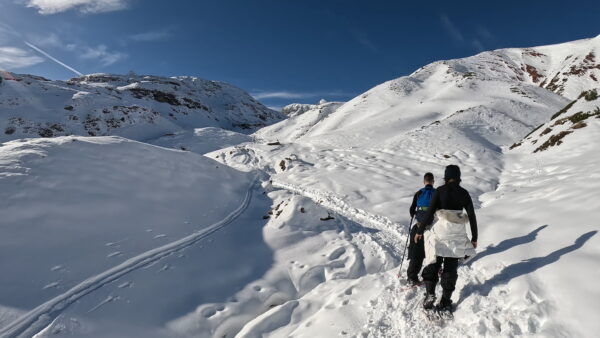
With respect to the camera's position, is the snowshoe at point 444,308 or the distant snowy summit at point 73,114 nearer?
the snowshoe at point 444,308

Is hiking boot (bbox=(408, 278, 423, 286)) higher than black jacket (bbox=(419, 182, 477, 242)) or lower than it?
lower

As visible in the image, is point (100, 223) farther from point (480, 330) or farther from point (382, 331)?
point (480, 330)

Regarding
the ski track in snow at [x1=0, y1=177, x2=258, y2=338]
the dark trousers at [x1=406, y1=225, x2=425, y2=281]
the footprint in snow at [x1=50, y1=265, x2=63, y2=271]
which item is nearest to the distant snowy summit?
the ski track in snow at [x1=0, y1=177, x2=258, y2=338]

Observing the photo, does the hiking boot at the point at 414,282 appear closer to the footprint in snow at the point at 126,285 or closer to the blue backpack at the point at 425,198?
the blue backpack at the point at 425,198

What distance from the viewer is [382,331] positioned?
16.0ft

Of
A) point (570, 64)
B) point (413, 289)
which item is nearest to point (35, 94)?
point (413, 289)

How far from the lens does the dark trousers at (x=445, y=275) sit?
15.4ft

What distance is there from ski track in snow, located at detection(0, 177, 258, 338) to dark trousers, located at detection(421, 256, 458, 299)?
6.62m

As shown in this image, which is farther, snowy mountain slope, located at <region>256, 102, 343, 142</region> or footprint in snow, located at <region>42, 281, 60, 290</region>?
snowy mountain slope, located at <region>256, 102, 343, 142</region>

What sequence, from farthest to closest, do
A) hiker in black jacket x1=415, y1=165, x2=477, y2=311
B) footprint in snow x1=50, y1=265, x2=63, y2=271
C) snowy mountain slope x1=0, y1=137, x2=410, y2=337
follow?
footprint in snow x1=50, y1=265, x2=63, y2=271
snowy mountain slope x1=0, y1=137, x2=410, y2=337
hiker in black jacket x1=415, y1=165, x2=477, y2=311

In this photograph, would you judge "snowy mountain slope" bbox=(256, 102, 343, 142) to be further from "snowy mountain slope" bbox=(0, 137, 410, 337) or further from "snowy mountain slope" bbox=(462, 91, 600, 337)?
"snowy mountain slope" bbox=(462, 91, 600, 337)

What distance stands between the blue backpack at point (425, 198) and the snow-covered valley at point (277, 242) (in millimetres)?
1288

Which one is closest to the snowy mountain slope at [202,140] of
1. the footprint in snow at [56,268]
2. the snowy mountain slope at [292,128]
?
the snowy mountain slope at [292,128]

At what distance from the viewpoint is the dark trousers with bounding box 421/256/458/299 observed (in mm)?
4695
